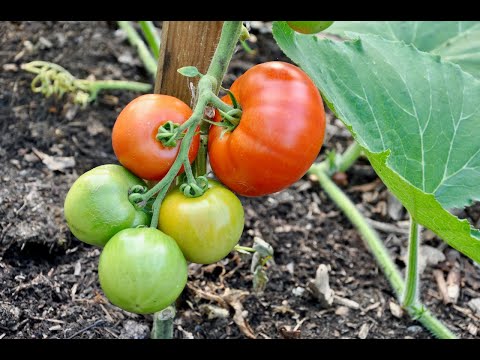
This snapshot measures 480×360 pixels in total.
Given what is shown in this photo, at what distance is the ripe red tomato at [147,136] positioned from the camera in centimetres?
151

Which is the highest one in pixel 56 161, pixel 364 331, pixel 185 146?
pixel 185 146

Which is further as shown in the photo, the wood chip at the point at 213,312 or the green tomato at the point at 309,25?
the wood chip at the point at 213,312

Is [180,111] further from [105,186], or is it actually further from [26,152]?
[26,152]

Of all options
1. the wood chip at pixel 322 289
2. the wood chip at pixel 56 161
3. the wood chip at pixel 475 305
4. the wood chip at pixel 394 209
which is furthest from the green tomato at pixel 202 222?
the wood chip at pixel 394 209

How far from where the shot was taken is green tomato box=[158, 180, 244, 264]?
1.50 meters

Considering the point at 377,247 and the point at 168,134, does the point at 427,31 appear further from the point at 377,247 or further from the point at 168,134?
the point at 168,134

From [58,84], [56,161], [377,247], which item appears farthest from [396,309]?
[58,84]

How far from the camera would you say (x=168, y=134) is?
148 cm

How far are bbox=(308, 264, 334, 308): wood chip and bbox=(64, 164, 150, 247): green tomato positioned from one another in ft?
3.17

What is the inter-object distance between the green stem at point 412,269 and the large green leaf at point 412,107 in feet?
0.50

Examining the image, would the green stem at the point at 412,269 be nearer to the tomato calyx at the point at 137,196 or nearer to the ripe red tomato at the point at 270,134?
the ripe red tomato at the point at 270,134

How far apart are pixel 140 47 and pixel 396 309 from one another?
1674mm

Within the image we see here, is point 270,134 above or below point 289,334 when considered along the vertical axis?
above

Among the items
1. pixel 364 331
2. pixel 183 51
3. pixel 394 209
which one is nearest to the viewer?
pixel 183 51
